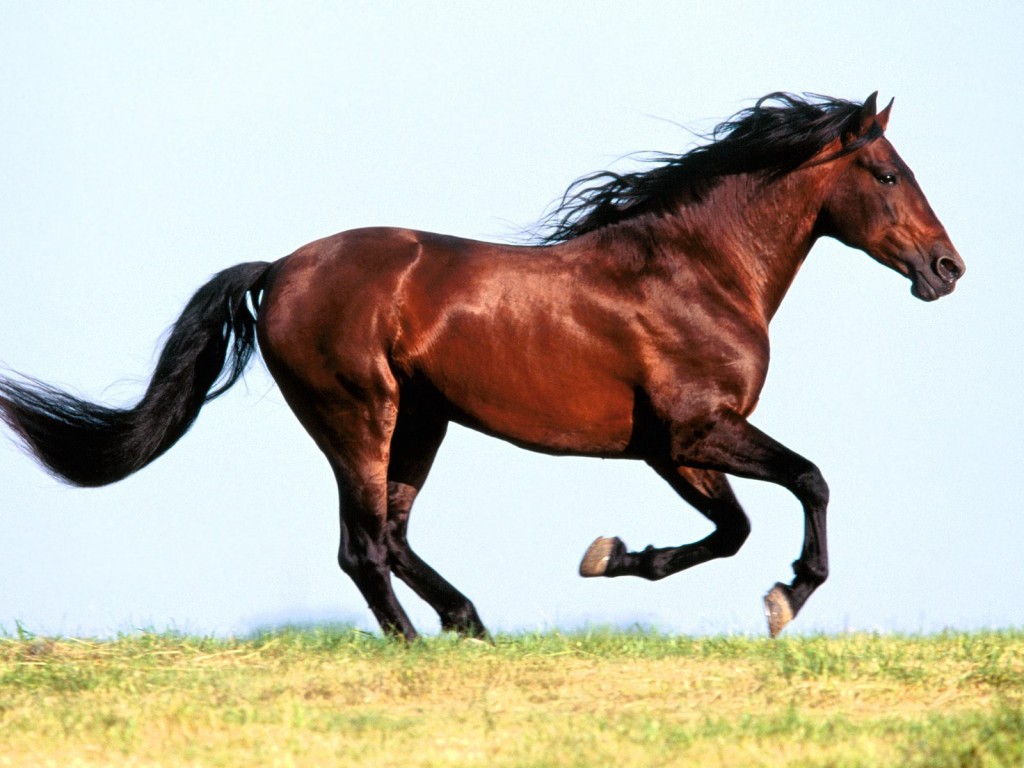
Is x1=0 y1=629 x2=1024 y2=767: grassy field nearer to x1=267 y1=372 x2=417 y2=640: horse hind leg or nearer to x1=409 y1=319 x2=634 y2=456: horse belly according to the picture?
x1=267 y1=372 x2=417 y2=640: horse hind leg

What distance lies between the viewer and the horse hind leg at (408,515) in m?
7.10

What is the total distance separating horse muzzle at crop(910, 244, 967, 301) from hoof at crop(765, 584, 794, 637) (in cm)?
168

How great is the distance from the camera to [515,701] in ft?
17.8

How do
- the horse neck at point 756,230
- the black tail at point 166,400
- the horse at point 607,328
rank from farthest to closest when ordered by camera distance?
the black tail at point 166,400, the horse neck at point 756,230, the horse at point 607,328

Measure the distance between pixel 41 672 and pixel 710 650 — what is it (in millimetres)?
2853

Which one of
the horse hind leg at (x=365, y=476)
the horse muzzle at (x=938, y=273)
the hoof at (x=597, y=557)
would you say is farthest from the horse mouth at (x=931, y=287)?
the horse hind leg at (x=365, y=476)

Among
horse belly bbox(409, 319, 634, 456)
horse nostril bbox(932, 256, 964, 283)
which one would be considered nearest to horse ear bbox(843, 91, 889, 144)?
horse nostril bbox(932, 256, 964, 283)

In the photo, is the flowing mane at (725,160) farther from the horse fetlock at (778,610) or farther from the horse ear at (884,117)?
the horse fetlock at (778,610)

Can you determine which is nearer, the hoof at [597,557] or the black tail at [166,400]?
the hoof at [597,557]

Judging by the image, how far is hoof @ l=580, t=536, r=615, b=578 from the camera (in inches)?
271

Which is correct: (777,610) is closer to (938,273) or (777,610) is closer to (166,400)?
(938,273)

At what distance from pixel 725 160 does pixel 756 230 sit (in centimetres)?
42

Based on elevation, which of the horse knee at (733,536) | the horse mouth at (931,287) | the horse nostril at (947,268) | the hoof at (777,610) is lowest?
the hoof at (777,610)

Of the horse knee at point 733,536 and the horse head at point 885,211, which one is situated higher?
the horse head at point 885,211
